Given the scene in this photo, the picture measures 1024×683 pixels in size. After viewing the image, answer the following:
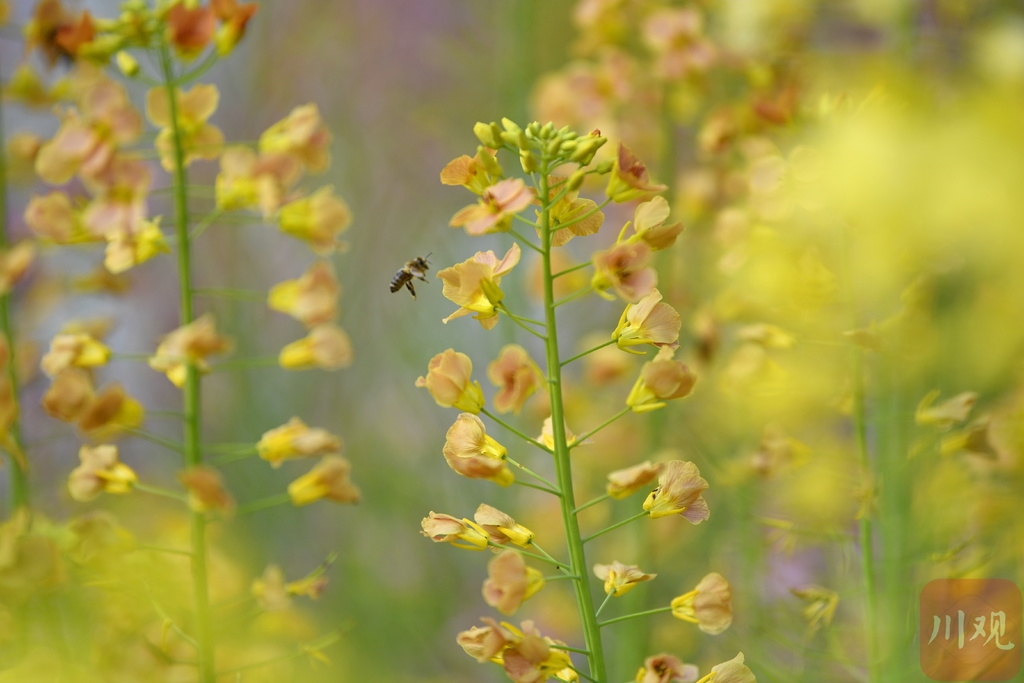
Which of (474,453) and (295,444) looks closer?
(474,453)

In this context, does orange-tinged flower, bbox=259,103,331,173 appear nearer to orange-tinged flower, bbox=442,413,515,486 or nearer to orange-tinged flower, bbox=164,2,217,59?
orange-tinged flower, bbox=164,2,217,59

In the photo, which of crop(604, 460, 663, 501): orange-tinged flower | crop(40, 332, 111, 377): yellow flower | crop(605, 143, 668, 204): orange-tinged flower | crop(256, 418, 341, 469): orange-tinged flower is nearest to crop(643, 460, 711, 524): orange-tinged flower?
crop(604, 460, 663, 501): orange-tinged flower

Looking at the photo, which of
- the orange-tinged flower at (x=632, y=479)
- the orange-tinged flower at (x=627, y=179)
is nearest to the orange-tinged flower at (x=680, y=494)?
the orange-tinged flower at (x=632, y=479)

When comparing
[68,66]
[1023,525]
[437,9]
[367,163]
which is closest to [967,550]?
[1023,525]

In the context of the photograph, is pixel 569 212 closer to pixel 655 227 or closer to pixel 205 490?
pixel 655 227

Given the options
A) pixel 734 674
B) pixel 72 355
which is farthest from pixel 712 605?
pixel 72 355

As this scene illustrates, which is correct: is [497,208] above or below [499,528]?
above
